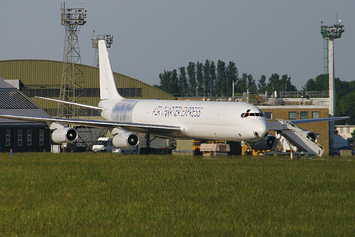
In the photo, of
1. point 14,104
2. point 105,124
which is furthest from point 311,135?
point 14,104

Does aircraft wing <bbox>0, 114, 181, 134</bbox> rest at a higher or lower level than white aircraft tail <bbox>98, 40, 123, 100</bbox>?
lower

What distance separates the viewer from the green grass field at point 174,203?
12750 millimetres

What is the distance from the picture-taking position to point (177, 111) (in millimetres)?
44688

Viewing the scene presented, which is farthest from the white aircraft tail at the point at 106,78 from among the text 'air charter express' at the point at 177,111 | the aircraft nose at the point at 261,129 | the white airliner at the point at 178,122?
the aircraft nose at the point at 261,129

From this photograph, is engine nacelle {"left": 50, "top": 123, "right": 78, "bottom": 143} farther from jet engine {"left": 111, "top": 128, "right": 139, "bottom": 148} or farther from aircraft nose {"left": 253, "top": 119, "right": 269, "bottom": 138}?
aircraft nose {"left": 253, "top": 119, "right": 269, "bottom": 138}

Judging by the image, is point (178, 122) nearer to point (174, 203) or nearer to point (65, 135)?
point (65, 135)

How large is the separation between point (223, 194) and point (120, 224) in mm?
5919

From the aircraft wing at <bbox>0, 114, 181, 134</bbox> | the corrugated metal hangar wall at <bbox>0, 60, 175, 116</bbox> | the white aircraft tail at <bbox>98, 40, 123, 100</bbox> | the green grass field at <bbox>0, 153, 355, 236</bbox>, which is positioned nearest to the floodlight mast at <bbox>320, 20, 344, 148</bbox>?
the corrugated metal hangar wall at <bbox>0, 60, 175, 116</bbox>

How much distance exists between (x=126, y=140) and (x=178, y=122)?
5.09 meters

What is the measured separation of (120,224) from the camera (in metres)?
13.1

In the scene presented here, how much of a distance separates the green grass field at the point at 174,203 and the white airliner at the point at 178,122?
12.6m

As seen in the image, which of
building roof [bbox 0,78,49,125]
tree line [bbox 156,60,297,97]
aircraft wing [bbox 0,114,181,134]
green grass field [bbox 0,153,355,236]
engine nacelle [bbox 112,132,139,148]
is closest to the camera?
green grass field [bbox 0,153,355,236]

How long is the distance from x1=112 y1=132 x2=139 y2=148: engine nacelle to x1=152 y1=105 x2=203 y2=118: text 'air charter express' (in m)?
4.64

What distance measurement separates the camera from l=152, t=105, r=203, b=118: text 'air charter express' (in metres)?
42.3
